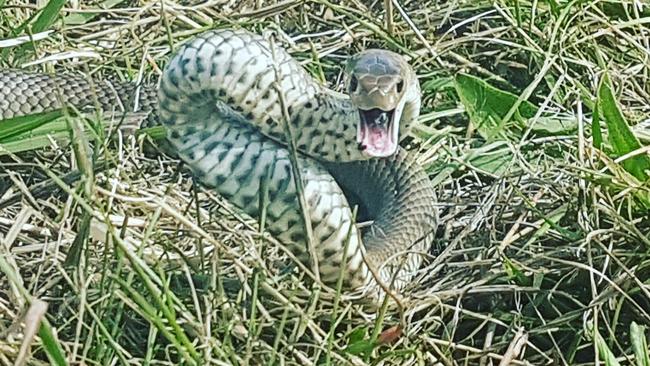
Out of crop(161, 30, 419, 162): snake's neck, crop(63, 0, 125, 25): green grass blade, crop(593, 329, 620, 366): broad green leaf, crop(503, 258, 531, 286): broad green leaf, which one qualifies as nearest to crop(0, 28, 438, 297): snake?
crop(161, 30, 419, 162): snake's neck

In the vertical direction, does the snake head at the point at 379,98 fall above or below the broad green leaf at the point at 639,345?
above

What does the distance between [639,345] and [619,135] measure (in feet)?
1.90

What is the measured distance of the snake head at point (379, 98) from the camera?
7.78 ft

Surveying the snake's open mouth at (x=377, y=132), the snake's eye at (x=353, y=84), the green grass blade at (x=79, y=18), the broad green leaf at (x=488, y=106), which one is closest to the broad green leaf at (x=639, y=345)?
the snake's open mouth at (x=377, y=132)

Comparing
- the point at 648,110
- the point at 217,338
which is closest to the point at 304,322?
the point at 217,338

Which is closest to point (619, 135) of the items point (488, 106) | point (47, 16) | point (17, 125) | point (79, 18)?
point (488, 106)

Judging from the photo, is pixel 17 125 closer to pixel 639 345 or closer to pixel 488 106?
pixel 488 106

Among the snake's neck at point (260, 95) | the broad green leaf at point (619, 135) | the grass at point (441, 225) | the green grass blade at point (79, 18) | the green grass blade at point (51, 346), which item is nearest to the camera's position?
the green grass blade at point (51, 346)

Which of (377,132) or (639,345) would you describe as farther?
(377,132)

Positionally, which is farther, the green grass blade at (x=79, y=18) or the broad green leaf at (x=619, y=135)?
the green grass blade at (x=79, y=18)

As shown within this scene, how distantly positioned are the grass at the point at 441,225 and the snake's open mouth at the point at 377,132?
0.27 m

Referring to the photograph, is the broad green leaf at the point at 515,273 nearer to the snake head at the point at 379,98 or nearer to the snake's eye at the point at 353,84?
the snake head at the point at 379,98

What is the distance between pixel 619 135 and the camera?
8.75ft

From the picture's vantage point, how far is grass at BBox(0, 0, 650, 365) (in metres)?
2.14
